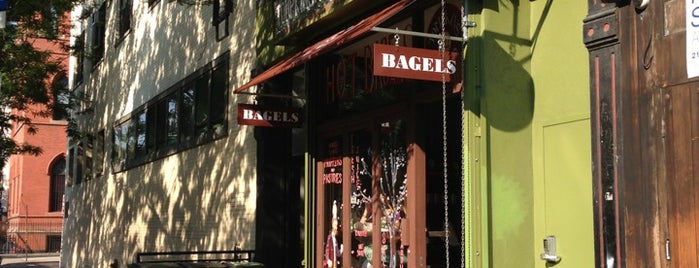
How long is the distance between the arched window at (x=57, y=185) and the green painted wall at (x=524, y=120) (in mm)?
39422

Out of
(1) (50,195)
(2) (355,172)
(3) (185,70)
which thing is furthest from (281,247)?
(1) (50,195)

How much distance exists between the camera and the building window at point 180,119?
12.7 metres

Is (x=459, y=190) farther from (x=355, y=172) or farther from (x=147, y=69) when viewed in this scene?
(x=147, y=69)

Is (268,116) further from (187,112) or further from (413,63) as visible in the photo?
(187,112)

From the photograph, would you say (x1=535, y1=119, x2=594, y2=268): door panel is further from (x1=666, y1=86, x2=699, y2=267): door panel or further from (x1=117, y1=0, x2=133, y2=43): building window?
(x1=117, y1=0, x2=133, y2=43): building window

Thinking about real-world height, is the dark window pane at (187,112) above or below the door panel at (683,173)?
above

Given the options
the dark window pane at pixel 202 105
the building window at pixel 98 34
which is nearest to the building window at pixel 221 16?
the dark window pane at pixel 202 105

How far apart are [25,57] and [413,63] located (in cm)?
1305

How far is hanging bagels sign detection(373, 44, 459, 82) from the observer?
6.16 m

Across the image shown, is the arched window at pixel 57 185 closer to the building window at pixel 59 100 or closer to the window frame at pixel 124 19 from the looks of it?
the building window at pixel 59 100

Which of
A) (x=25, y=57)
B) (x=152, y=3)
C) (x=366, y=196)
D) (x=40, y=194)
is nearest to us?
(x=366, y=196)

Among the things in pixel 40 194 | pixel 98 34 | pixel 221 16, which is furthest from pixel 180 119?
pixel 40 194

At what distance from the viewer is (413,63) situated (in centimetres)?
634

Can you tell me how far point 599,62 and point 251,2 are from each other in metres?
6.94
